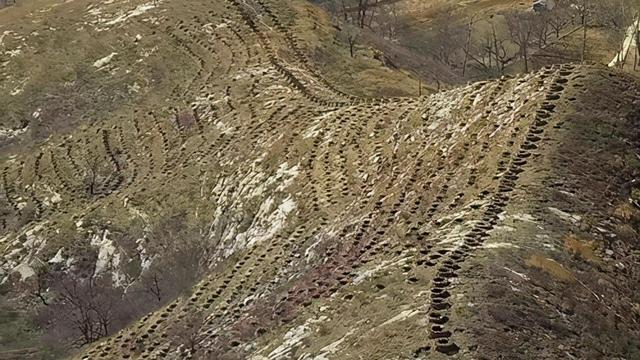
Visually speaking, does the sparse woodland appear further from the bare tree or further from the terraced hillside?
the terraced hillside

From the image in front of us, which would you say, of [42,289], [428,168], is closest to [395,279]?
[428,168]

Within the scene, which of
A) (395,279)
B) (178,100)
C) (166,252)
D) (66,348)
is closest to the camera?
(395,279)

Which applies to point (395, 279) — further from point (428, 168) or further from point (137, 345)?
point (137, 345)

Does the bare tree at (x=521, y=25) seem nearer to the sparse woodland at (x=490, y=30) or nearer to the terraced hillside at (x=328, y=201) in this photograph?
the sparse woodland at (x=490, y=30)

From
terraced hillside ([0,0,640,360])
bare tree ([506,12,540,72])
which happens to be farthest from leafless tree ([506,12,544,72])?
terraced hillside ([0,0,640,360])

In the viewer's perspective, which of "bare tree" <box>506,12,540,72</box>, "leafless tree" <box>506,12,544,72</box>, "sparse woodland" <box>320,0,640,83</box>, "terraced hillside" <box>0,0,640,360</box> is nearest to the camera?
"terraced hillside" <box>0,0,640,360</box>

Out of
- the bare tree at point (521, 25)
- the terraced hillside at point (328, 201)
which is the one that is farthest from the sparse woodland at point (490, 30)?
the terraced hillside at point (328, 201)

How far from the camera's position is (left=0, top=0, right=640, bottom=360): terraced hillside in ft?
60.9

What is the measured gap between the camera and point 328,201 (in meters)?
30.7

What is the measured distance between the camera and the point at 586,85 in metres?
27.3

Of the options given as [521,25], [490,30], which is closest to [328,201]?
[521,25]

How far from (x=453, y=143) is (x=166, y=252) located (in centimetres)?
1714

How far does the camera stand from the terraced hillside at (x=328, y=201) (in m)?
18.6

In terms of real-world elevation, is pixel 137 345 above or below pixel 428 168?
below
